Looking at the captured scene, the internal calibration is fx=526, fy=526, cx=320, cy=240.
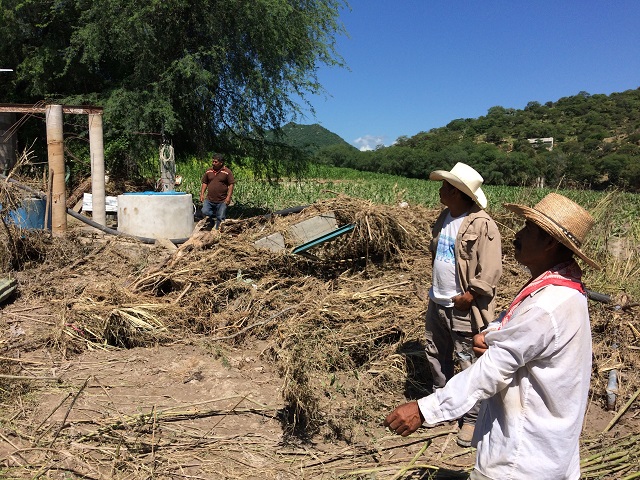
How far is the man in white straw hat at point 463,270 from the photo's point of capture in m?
3.48

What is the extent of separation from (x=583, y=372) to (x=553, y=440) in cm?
26

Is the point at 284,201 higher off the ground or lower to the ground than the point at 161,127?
lower

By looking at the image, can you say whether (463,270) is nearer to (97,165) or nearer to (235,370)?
(235,370)

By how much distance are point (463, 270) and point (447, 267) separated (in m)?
0.15

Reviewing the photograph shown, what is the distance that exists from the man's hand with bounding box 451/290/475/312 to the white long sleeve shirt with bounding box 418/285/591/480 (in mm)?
1565

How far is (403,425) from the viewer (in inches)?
78.8

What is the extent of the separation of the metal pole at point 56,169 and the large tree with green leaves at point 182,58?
12.3ft

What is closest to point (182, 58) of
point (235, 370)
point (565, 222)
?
point (235, 370)

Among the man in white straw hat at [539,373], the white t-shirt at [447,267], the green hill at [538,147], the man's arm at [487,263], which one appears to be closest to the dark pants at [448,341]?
the white t-shirt at [447,267]

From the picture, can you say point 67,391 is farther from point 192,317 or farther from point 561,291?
point 561,291

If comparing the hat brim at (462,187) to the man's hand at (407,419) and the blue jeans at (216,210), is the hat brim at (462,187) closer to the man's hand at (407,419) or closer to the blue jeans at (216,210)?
the man's hand at (407,419)

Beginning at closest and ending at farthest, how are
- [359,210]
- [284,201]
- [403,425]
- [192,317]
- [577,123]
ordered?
[403,425], [192,317], [359,210], [284,201], [577,123]

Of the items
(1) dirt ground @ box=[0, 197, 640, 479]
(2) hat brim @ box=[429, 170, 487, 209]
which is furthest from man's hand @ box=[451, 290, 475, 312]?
(1) dirt ground @ box=[0, 197, 640, 479]

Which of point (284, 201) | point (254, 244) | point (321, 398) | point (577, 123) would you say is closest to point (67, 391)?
point (321, 398)
